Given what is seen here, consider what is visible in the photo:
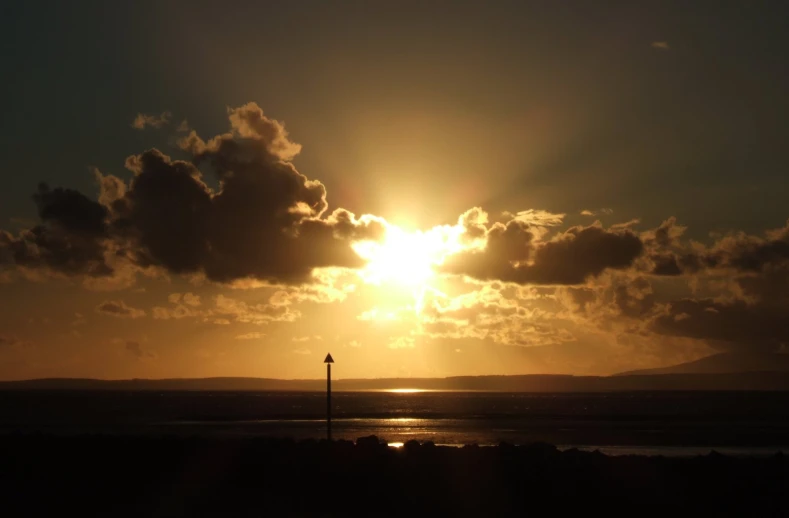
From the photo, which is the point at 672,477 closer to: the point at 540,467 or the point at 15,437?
the point at 540,467

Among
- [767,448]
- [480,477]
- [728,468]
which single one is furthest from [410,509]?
[767,448]

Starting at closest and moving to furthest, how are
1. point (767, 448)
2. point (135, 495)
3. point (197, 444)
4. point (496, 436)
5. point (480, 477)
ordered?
point (135, 495) → point (480, 477) → point (197, 444) → point (767, 448) → point (496, 436)

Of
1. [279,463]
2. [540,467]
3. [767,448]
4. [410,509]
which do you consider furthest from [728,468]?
[767,448]

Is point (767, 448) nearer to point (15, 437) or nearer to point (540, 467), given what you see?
point (540, 467)

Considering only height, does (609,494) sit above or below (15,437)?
below

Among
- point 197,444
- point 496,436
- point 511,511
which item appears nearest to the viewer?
point 511,511

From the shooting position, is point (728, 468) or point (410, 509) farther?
point (728, 468)
